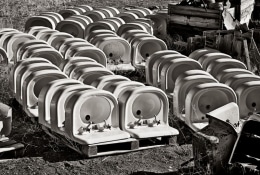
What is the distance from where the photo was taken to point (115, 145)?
6.50 meters

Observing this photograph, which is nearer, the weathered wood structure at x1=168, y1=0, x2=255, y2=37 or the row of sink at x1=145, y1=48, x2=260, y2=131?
the row of sink at x1=145, y1=48, x2=260, y2=131

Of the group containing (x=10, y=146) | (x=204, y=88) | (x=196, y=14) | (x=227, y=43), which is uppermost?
(x=196, y=14)

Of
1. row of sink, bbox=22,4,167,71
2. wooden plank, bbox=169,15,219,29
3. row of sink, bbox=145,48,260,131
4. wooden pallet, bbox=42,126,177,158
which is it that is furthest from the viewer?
wooden plank, bbox=169,15,219,29

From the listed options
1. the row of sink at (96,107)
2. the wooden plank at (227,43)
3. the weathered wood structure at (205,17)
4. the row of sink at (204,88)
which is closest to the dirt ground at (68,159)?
the row of sink at (96,107)

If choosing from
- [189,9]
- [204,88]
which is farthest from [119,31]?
[204,88]

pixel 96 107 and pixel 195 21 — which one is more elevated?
pixel 195 21

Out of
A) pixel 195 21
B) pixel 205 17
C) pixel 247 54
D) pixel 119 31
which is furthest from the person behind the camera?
pixel 195 21

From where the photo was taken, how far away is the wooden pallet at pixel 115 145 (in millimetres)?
6238

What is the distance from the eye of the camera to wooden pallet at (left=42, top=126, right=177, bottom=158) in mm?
6238

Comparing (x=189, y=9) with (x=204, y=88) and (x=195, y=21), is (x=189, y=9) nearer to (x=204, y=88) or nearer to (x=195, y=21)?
(x=195, y=21)

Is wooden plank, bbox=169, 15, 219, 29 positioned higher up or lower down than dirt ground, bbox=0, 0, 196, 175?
higher up

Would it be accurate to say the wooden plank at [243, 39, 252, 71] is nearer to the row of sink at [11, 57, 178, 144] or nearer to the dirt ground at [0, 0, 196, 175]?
the dirt ground at [0, 0, 196, 175]

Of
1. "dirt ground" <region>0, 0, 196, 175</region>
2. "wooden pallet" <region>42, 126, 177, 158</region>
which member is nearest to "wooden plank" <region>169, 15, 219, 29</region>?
"dirt ground" <region>0, 0, 196, 175</region>

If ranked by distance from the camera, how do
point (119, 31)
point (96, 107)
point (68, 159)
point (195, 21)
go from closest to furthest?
point (68, 159) → point (96, 107) → point (119, 31) → point (195, 21)
